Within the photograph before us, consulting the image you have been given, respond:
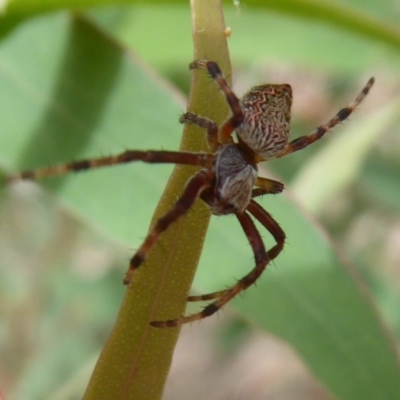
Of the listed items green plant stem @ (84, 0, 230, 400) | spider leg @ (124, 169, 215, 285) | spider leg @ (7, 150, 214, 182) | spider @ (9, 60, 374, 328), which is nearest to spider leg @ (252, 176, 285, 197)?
spider @ (9, 60, 374, 328)

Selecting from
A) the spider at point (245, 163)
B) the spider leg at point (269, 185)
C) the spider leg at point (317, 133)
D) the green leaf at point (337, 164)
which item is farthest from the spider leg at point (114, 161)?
the green leaf at point (337, 164)

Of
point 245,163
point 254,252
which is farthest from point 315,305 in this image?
point 245,163

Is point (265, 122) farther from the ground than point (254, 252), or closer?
farther from the ground

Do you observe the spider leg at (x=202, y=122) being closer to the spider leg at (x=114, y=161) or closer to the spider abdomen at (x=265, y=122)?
the spider leg at (x=114, y=161)

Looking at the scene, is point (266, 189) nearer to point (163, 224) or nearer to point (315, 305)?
point (315, 305)

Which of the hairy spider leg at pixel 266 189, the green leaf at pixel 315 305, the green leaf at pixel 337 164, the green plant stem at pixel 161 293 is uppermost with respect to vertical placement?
the green leaf at pixel 337 164

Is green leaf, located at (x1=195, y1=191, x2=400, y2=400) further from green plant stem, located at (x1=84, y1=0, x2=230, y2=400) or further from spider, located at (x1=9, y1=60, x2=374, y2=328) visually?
green plant stem, located at (x1=84, y1=0, x2=230, y2=400)
